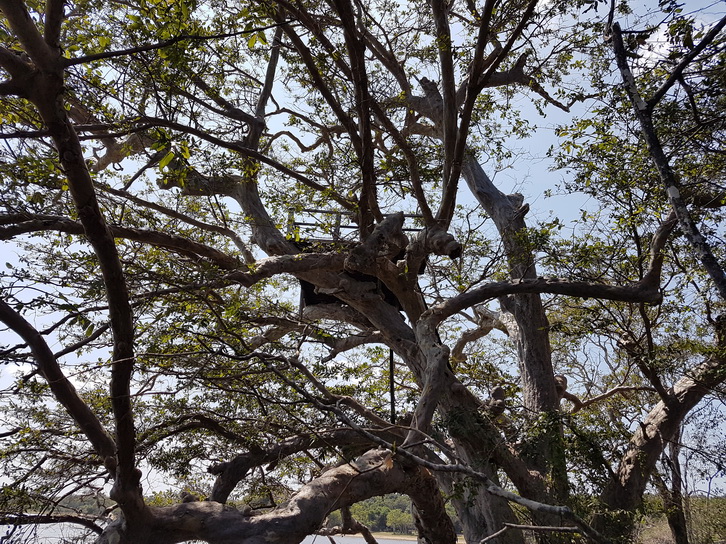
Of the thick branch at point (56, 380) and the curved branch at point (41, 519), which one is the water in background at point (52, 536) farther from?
the thick branch at point (56, 380)

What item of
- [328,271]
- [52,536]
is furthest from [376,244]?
[52,536]

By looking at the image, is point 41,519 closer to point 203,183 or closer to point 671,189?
point 203,183

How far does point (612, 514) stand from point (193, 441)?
397 cm

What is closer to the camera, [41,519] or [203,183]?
[41,519]

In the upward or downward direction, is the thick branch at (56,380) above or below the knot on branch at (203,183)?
below

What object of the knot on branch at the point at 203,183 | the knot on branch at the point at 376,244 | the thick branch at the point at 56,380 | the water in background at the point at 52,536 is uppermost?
the knot on branch at the point at 203,183

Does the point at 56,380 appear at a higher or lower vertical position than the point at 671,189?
lower

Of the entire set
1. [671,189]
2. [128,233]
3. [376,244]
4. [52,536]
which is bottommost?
[52,536]

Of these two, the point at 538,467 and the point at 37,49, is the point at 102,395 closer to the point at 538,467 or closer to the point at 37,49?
the point at 37,49

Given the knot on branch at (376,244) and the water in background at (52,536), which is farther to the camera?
the knot on branch at (376,244)

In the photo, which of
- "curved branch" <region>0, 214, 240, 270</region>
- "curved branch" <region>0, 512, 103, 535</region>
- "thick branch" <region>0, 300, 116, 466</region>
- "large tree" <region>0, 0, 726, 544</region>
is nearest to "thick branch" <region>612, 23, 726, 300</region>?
"large tree" <region>0, 0, 726, 544</region>

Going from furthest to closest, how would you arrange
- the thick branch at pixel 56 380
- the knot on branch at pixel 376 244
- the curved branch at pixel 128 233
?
the knot on branch at pixel 376 244 < the curved branch at pixel 128 233 < the thick branch at pixel 56 380

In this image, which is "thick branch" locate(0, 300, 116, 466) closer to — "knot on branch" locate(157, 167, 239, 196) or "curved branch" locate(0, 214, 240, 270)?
"curved branch" locate(0, 214, 240, 270)

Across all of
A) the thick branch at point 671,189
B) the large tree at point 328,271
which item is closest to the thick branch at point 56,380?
the large tree at point 328,271
